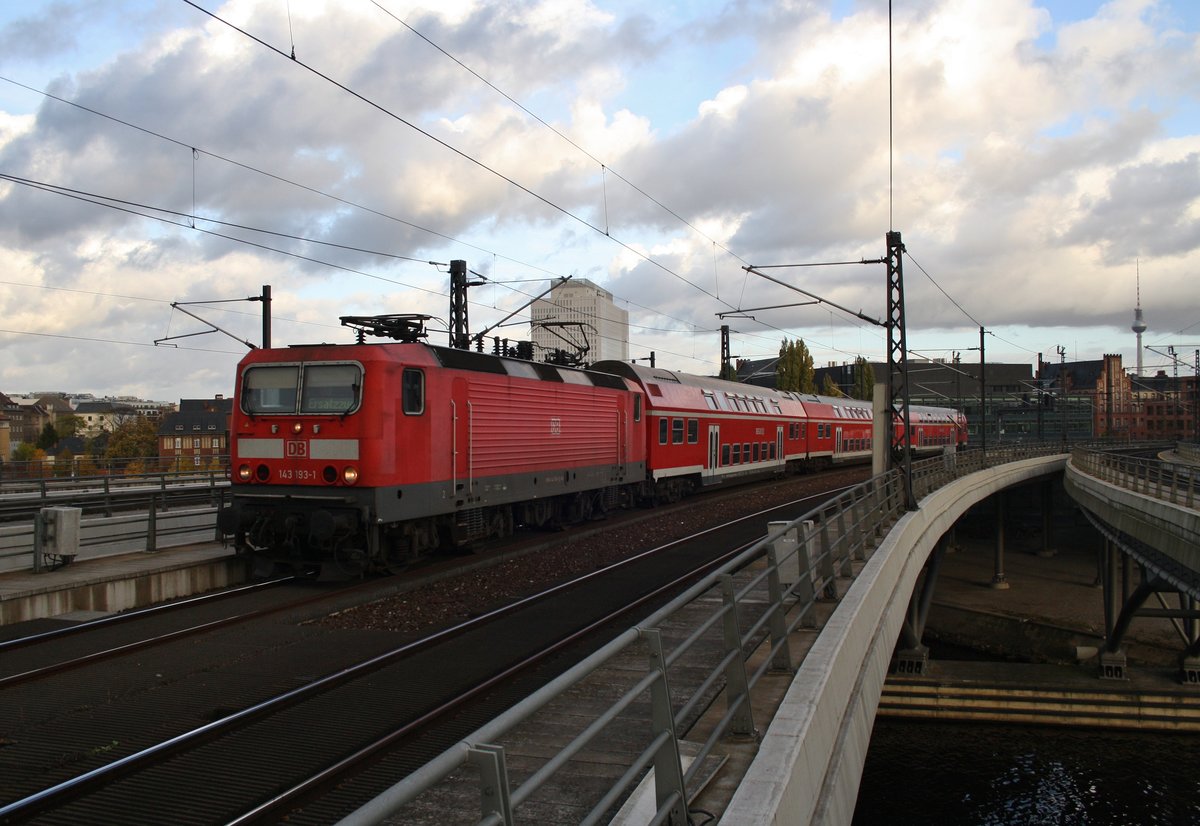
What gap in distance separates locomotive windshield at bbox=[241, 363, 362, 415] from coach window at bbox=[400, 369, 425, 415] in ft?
2.42

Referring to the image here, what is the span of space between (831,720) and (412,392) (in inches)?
359

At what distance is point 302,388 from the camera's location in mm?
13750

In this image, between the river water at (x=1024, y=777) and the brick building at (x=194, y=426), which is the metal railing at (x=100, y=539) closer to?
the river water at (x=1024, y=777)

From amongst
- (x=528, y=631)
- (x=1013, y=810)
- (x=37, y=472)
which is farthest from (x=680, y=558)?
(x=37, y=472)

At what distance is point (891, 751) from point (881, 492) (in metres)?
13.1

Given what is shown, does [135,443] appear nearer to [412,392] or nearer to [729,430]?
[729,430]

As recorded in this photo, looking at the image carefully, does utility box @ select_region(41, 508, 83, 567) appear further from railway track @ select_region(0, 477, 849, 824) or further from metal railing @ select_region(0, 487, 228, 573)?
railway track @ select_region(0, 477, 849, 824)

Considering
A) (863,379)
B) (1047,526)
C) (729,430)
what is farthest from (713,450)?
(863,379)

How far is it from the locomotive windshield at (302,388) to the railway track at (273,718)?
3.76 m

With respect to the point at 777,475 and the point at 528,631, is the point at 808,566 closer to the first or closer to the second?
the point at 528,631

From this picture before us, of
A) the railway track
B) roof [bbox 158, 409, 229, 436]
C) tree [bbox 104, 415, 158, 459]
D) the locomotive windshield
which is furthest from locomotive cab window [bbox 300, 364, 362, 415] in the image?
roof [bbox 158, 409, 229, 436]

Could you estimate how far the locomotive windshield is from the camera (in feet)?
43.8

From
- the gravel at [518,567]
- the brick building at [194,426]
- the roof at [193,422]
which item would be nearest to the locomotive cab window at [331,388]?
the gravel at [518,567]

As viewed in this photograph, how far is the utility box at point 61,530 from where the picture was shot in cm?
1279
